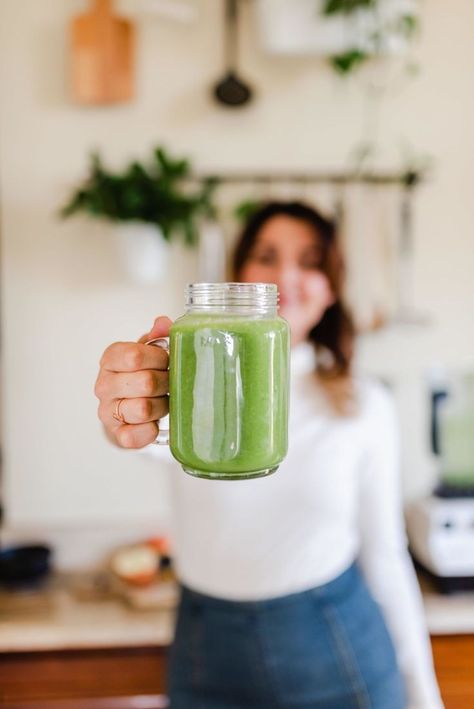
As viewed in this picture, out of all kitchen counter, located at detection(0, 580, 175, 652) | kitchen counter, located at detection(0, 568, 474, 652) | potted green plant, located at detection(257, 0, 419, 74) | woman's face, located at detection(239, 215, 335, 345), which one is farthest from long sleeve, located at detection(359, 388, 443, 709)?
potted green plant, located at detection(257, 0, 419, 74)

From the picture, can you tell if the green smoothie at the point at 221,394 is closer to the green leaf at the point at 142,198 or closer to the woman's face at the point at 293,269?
the woman's face at the point at 293,269

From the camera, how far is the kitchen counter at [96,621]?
158 cm

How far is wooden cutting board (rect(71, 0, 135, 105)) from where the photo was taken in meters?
1.88

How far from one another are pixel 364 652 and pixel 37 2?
1865 millimetres

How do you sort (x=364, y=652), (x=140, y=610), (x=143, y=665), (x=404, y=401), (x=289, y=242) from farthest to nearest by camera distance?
(x=404, y=401) → (x=140, y=610) → (x=143, y=665) → (x=289, y=242) → (x=364, y=652)

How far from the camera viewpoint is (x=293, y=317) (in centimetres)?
130

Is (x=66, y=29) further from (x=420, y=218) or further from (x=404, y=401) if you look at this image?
(x=404, y=401)

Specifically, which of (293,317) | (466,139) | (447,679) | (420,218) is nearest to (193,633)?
(293,317)

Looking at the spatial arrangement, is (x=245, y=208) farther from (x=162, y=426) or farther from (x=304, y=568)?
(x=162, y=426)

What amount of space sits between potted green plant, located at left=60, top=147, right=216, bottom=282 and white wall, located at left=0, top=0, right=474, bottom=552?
11 centimetres

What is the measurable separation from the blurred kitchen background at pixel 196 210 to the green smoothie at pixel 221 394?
4.58 feet

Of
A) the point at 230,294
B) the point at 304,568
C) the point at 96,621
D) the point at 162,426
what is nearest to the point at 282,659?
the point at 304,568

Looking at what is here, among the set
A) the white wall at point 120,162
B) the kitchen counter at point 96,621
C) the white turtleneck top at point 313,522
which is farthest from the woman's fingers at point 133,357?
the white wall at point 120,162

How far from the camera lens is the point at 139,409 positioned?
56 cm
